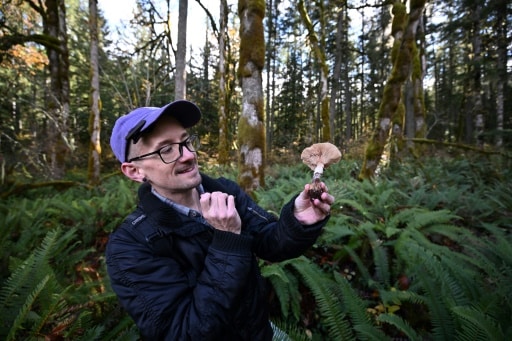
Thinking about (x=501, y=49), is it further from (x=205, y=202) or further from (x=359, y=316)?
(x=205, y=202)

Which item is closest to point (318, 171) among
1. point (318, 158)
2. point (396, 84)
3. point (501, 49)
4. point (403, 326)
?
point (318, 158)

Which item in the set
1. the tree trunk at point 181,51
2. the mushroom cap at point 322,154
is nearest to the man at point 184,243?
the mushroom cap at point 322,154

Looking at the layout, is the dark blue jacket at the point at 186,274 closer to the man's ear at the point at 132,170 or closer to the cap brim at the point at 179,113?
the man's ear at the point at 132,170

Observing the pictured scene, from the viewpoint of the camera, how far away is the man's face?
1603 millimetres

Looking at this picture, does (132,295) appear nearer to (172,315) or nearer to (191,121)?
(172,315)

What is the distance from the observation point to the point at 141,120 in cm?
153

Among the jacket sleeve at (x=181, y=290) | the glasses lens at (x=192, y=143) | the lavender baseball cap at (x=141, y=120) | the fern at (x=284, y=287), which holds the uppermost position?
the lavender baseball cap at (x=141, y=120)

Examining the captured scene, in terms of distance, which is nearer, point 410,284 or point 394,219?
point 410,284

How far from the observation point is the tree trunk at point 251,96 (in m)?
5.35

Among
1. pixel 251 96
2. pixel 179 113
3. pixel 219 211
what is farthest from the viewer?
pixel 251 96

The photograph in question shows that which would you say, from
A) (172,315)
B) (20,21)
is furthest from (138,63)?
(172,315)

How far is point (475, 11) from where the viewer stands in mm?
14508

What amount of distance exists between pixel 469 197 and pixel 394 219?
6.78 ft

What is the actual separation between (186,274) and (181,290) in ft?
0.46
